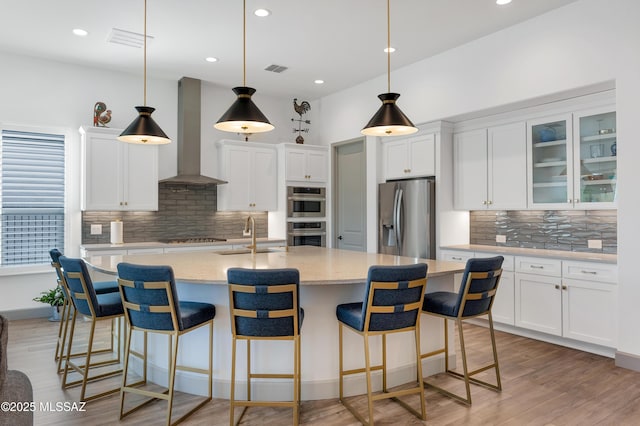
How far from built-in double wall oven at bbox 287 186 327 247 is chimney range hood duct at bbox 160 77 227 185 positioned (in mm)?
1163

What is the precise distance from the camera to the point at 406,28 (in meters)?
4.36

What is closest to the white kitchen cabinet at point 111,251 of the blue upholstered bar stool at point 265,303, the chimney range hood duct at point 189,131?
the chimney range hood duct at point 189,131

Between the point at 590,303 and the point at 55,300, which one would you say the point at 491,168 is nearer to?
the point at 590,303

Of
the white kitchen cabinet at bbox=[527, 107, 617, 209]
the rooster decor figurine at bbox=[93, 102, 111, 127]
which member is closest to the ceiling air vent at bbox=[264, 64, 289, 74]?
the rooster decor figurine at bbox=[93, 102, 111, 127]

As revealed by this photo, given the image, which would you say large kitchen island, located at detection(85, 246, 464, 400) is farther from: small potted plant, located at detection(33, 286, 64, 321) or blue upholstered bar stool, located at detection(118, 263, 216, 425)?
small potted plant, located at detection(33, 286, 64, 321)

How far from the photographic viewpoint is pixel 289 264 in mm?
3240

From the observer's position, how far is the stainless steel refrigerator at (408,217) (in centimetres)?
518

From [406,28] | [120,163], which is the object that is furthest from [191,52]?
[406,28]

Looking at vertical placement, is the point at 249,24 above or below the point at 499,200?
above

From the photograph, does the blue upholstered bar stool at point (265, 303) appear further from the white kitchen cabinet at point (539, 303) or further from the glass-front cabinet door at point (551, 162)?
the glass-front cabinet door at point (551, 162)

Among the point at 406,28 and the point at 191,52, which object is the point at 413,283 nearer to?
the point at 406,28

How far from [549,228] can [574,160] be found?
857mm

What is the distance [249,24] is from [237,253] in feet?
7.51

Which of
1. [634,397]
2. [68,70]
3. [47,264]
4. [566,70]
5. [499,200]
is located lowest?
[634,397]
